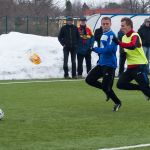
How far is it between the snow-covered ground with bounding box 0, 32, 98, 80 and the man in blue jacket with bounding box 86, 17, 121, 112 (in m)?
9.25

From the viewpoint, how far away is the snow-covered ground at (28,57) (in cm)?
2281

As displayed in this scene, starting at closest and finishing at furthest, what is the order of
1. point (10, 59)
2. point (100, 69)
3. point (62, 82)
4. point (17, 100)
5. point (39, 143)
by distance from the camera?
point (39, 143) < point (100, 69) < point (17, 100) < point (62, 82) < point (10, 59)

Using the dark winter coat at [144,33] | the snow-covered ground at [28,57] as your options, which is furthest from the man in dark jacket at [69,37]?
the dark winter coat at [144,33]

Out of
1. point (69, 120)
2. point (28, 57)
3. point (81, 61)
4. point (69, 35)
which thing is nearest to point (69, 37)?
point (69, 35)

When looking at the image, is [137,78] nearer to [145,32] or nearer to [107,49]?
[107,49]

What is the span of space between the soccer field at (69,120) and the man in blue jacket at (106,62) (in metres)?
0.52

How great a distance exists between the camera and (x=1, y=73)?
73.3 ft

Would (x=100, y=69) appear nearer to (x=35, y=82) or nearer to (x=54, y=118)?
(x=54, y=118)

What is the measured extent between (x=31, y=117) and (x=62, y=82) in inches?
331

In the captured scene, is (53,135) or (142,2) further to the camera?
(142,2)

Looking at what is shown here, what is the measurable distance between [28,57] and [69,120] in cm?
1234

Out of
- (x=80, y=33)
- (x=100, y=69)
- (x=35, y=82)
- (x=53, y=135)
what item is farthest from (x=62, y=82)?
Result: (x=53, y=135)

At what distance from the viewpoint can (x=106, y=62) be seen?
13.2m

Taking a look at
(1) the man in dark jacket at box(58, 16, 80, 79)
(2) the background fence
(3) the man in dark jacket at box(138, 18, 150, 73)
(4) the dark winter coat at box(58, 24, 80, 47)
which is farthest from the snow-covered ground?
(2) the background fence
